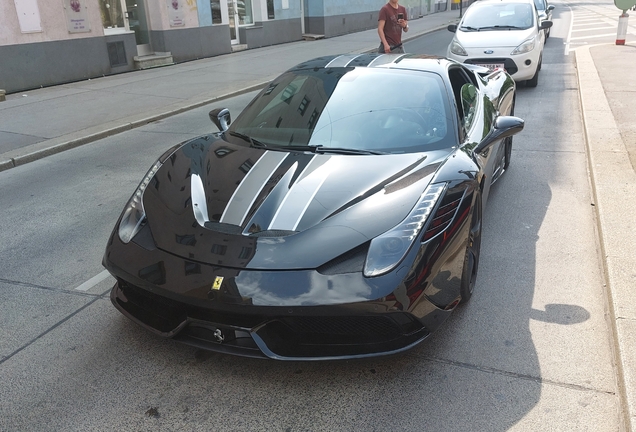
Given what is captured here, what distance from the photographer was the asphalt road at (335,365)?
264 cm

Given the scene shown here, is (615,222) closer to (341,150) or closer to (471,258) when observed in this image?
(471,258)

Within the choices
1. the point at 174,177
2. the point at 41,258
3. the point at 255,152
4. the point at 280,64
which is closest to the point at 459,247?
the point at 255,152

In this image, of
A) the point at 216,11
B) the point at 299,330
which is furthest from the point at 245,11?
the point at 299,330

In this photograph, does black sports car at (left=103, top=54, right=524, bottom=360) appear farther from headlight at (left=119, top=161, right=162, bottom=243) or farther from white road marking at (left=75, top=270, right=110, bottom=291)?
white road marking at (left=75, top=270, right=110, bottom=291)

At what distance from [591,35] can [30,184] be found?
66.5 feet

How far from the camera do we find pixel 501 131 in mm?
4016

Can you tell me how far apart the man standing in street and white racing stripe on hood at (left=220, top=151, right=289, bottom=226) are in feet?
22.1

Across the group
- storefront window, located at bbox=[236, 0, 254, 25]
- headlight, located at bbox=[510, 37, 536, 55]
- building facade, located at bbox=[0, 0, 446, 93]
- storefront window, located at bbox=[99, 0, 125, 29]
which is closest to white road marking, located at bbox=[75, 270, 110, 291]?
headlight, located at bbox=[510, 37, 536, 55]

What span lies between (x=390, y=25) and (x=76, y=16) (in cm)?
772

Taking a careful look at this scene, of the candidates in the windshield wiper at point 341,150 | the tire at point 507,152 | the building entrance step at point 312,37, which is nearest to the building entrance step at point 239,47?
the building entrance step at point 312,37

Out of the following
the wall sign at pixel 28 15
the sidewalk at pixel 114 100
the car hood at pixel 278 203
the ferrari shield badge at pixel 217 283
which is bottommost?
the sidewalk at pixel 114 100

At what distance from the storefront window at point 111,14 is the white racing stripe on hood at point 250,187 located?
12.4 m

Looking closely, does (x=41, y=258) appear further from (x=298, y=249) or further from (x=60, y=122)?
(x=60, y=122)

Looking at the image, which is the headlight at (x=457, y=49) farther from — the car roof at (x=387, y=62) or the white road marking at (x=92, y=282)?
the white road marking at (x=92, y=282)
